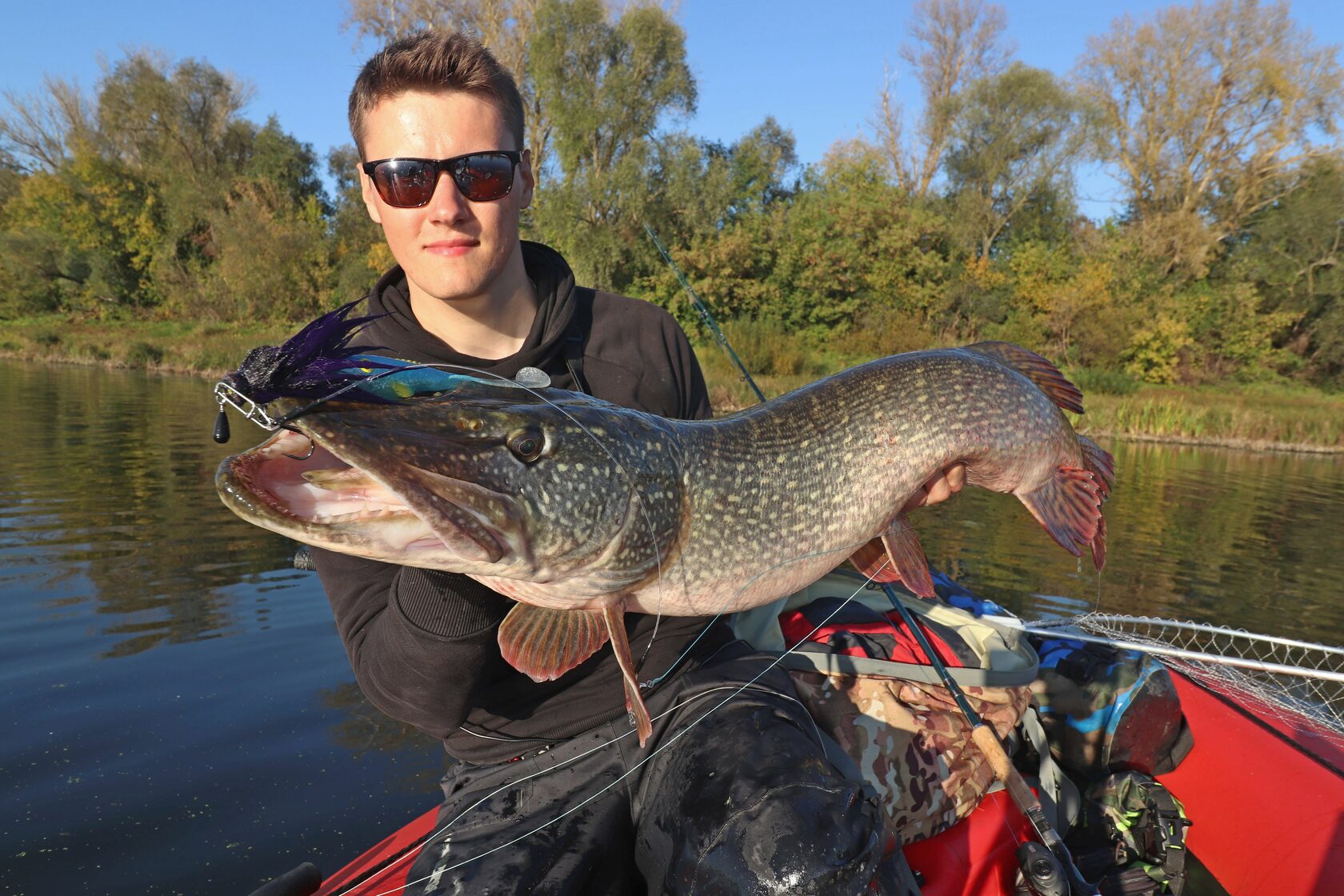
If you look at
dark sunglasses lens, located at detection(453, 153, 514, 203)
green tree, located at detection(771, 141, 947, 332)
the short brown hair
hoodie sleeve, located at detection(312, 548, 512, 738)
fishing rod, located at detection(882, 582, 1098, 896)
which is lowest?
fishing rod, located at detection(882, 582, 1098, 896)

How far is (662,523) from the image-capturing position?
165 cm

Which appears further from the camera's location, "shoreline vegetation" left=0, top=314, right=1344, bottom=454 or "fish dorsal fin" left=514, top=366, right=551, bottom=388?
"shoreline vegetation" left=0, top=314, right=1344, bottom=454

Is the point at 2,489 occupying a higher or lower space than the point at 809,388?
lower

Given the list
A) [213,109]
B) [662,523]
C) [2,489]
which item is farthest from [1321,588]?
[213,109]

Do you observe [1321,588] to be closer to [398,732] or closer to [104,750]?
[398,732]

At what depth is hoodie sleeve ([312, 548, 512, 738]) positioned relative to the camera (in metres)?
1.62

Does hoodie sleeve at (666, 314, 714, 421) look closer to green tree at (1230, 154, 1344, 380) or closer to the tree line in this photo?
the tree line

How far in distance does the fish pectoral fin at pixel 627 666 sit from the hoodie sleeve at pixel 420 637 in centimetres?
A: 24

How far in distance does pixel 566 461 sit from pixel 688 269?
25794 millimetres

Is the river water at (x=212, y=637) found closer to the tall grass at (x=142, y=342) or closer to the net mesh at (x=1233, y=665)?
the net mesh at (x=1233, y=665)

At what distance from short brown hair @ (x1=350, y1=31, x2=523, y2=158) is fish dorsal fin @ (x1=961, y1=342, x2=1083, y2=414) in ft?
4.89

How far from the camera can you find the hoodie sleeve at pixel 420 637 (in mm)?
1621

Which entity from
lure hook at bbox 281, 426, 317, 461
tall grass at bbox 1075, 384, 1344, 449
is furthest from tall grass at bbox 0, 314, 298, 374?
lure hook at bbox 281, 426, 317, 461

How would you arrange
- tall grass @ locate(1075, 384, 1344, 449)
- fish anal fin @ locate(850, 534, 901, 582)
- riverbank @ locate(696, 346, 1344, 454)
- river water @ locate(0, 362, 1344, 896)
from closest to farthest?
fish anal fin @ locate(850, 534, 901, 582), river water @ locate(0, 362, 1344, 896), riverbank @ locate(696, 346, 1344, 454), tall grass @ locate(1075, 384, 1344, 449)
